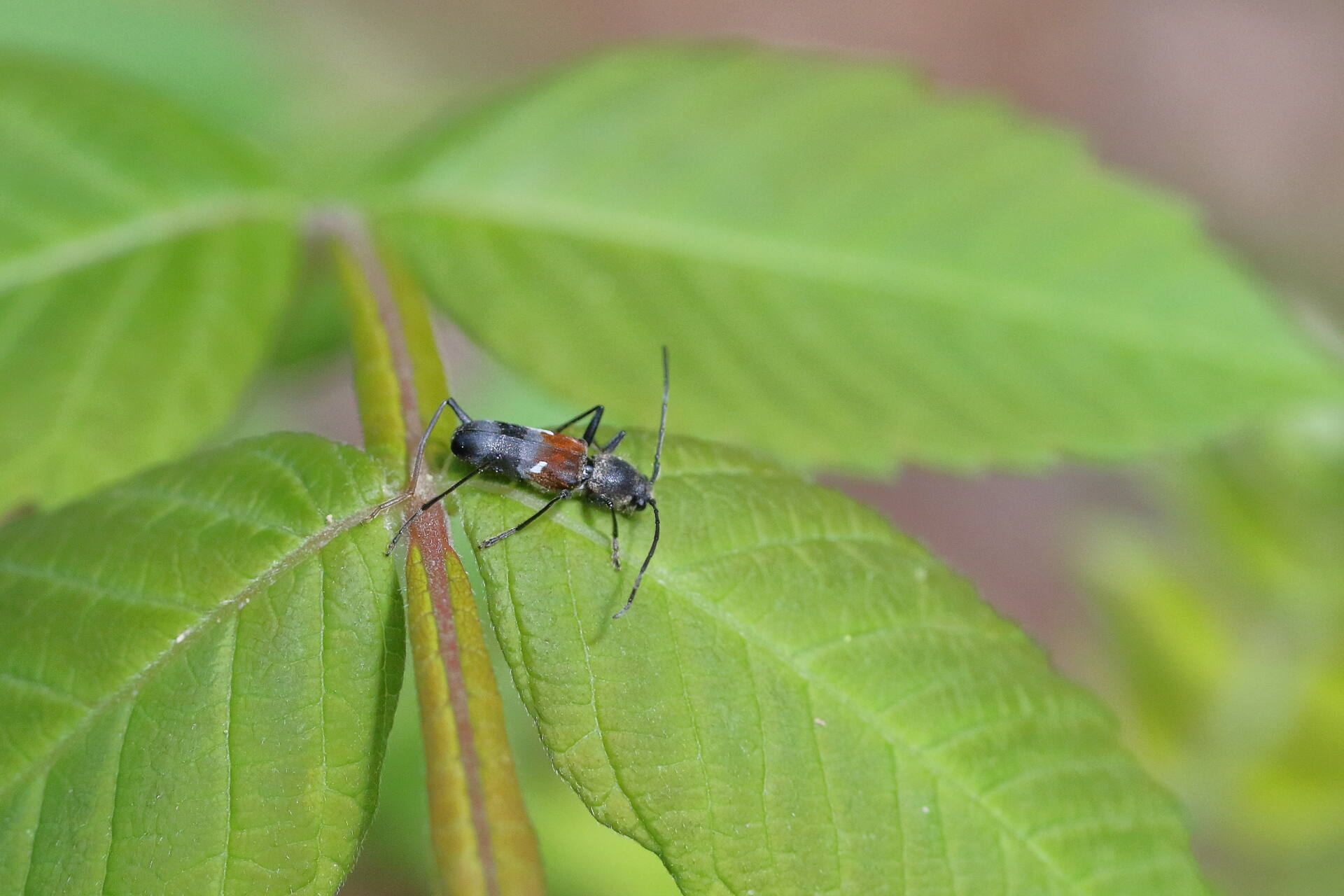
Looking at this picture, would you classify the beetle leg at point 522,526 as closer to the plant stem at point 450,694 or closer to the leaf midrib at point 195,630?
the plant stem at point 450,694

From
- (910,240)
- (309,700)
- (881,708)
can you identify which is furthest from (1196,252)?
(309,700)

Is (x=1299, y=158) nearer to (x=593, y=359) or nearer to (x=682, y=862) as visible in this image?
(x=593, y=359)

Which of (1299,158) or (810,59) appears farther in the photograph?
(1299,158)

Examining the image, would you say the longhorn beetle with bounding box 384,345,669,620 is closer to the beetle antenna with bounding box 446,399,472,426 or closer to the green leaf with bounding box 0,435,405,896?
the beetle antenna with bounding box 446,399,472,426

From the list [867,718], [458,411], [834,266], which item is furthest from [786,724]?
[834,266]

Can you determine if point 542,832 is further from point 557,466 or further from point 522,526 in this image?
point 522,526

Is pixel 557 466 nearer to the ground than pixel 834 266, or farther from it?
nearer to the ground
